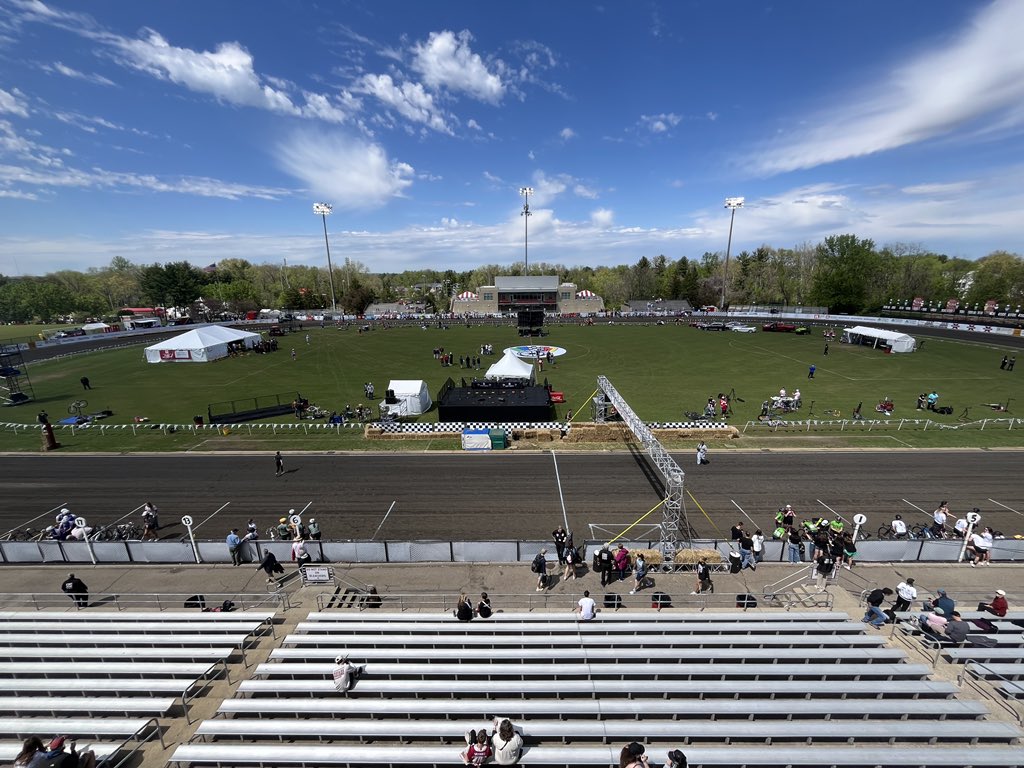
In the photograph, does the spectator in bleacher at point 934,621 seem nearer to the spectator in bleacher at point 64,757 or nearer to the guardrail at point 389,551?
the guardrail at point 389,551

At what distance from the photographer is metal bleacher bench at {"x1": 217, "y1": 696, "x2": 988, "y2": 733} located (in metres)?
9.55

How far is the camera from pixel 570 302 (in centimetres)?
12725

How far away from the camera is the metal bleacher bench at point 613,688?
33.4 ft

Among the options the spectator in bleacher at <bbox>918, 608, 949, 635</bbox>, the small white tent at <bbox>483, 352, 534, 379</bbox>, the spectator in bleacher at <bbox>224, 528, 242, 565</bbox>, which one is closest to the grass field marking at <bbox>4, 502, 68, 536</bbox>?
the spectator in bleacher at <bbox>224, 528, 242, 565</bbox>

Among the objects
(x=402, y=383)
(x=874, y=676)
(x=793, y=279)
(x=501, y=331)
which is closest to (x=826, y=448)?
(x=874, y=676)

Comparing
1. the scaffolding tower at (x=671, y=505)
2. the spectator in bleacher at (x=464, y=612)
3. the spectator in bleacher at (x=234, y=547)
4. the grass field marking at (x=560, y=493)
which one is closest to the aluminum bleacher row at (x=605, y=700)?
the spectator in bleacher at (x=464, y=612)

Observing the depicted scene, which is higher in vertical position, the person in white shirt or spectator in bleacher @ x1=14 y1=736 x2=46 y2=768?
spectator in bleacher @ x1=14 y1=736 x2=46 y2=768

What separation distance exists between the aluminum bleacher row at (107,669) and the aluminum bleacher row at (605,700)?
1584 mm

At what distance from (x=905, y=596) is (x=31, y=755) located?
23.0 metres

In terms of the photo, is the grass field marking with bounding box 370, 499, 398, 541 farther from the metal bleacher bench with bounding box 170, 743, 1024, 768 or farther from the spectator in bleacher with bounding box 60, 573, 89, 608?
the metal bleacher bench with bounding box 170, 743, 1024, 768

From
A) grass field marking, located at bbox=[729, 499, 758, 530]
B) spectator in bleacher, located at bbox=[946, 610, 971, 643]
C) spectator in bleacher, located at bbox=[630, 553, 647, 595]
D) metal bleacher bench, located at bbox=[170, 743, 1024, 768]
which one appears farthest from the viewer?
grass field marking, located at bbox=[729, 499, 758, 530]

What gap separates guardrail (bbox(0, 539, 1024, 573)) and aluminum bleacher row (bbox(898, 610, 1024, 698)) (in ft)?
12.7

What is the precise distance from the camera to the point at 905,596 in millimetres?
14445

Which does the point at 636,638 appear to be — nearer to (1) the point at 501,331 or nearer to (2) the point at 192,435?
(2) the point at 192,435
